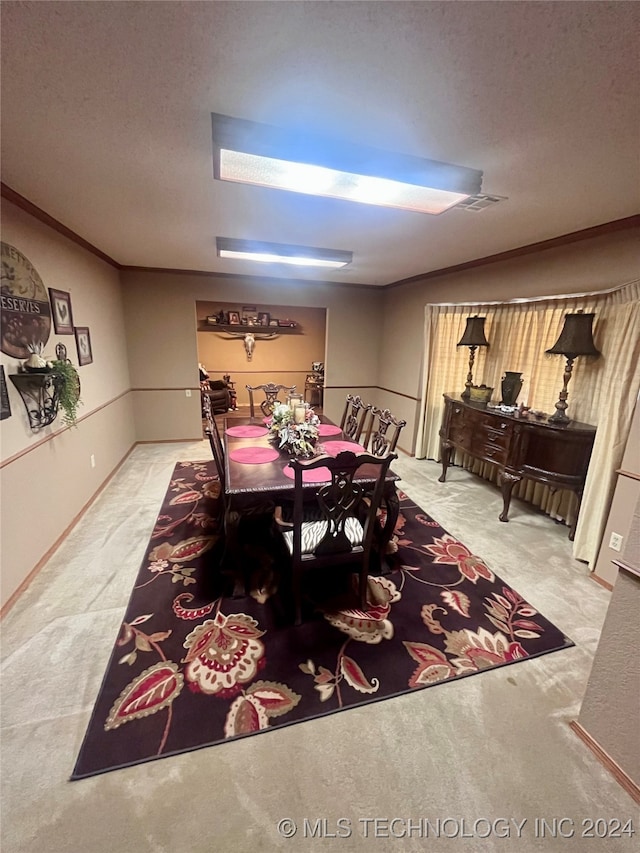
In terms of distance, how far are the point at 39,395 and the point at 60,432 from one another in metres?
0.44

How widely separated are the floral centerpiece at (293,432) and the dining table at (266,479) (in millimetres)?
61

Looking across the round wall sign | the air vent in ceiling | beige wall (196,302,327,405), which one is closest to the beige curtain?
the air vent in ceiling

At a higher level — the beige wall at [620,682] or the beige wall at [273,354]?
the beige wall at [273,354]

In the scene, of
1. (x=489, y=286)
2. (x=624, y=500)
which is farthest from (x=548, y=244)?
(x=624, y=500)

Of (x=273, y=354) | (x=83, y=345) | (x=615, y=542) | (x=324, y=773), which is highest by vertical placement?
(x=83, y=345)

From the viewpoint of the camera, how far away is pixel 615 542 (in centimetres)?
230

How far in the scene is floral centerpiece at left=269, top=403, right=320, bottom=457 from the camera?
255 centimetres

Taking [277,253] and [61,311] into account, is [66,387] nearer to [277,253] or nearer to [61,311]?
[61,311]

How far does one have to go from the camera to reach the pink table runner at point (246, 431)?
3066 millimetres

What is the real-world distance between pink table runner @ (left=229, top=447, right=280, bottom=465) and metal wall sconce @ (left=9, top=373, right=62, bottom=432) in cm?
131

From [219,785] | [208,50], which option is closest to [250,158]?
[208,50]

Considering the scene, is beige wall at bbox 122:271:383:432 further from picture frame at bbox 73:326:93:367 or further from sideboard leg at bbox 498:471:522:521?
sideboard leg at bbox 498:471:522:521

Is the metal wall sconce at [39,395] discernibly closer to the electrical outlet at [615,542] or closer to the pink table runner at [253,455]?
the pink table runner at [253,455]

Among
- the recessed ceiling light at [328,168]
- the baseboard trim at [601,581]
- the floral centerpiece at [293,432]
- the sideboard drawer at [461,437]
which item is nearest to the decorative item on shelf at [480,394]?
the sideboard drawer at [461,437]
